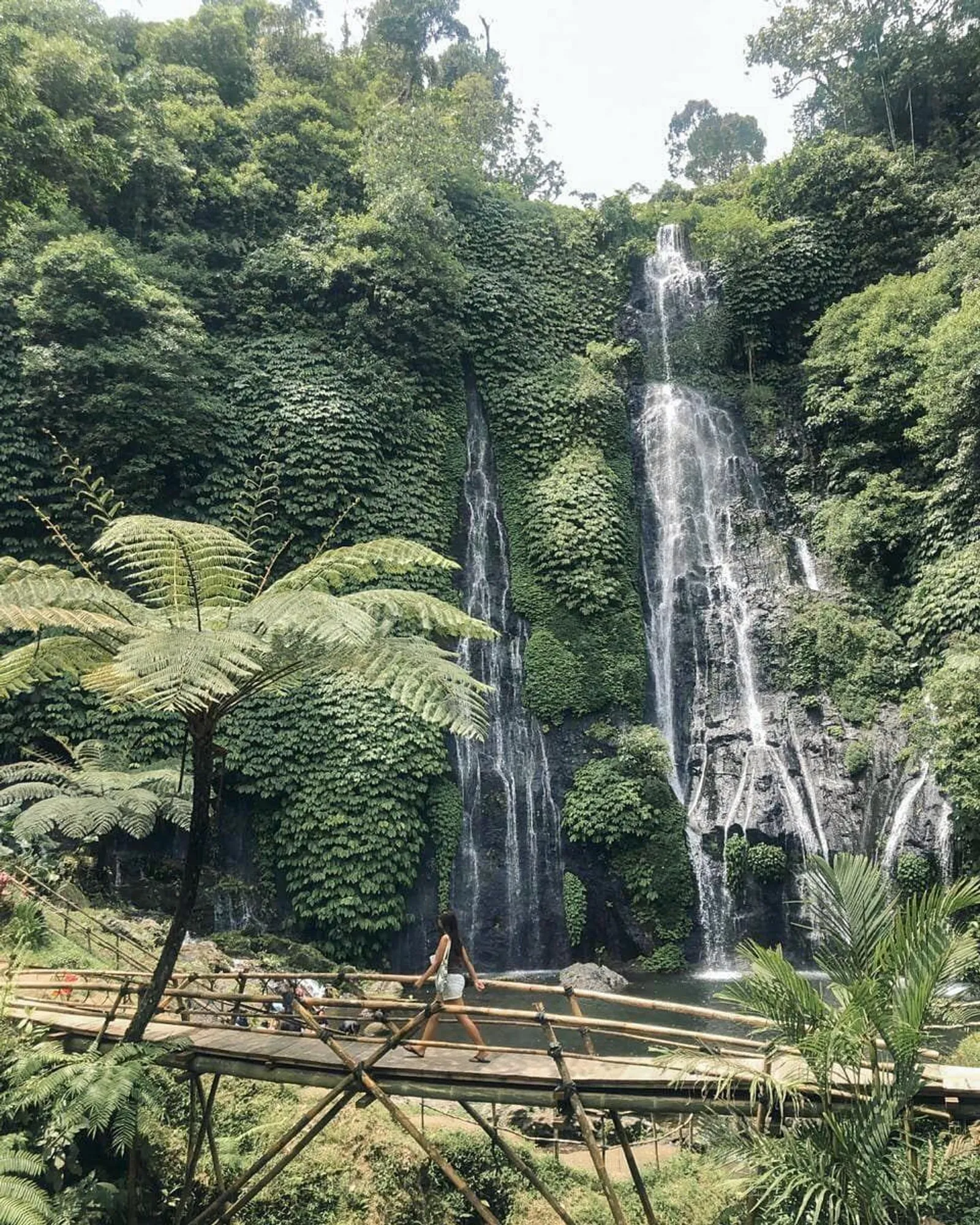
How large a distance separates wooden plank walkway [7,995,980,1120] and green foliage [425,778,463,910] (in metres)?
7.39

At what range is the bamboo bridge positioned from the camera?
377 cm

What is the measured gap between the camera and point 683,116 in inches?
1570

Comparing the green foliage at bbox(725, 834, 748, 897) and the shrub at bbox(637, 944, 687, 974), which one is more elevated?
the green foliage at bbox(725, 834, 748, 897)

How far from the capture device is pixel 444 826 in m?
12.8

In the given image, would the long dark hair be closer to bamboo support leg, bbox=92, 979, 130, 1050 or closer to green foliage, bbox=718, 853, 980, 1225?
bamboo support leg, bbox=92, 979, 130, 1050

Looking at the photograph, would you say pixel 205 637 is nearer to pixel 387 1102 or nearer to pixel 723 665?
pixel 387 1102

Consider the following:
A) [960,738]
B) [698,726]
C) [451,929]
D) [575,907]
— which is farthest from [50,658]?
[698,726]

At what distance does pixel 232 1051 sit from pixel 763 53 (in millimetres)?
26000

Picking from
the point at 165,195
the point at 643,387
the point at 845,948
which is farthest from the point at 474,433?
the point at 845,948

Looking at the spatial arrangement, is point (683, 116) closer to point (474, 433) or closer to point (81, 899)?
point (474, 433)

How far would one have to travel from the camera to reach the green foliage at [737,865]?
1238cm

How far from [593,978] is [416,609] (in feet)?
25.5

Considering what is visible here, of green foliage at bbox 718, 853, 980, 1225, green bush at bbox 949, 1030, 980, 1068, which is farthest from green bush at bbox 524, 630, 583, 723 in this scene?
green foliage at bbox 718, 853, 980, 1225

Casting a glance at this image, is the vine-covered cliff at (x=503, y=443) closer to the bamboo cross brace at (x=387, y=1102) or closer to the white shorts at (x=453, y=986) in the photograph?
the white shorts at (x=453, y=986)
